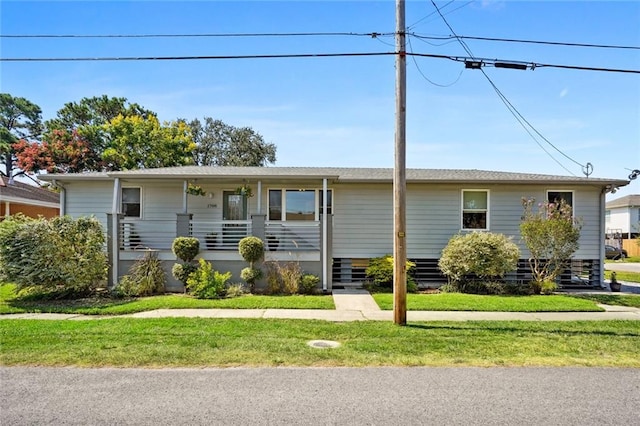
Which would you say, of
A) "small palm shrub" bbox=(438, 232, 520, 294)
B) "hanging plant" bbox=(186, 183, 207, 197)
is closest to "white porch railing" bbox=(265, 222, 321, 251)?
"hanging plant" bbox=(186, 183, 207, 197)

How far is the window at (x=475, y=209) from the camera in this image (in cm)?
1322

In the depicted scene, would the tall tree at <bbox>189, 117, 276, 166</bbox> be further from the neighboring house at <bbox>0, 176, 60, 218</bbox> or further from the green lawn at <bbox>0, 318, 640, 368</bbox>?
the green lawn at <bbox>0, 318, 640, 368</bbox>

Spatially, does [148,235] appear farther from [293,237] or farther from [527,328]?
[527,328]

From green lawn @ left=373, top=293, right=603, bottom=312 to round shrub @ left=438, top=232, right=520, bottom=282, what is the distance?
103 centimetres

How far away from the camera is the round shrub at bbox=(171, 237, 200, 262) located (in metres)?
10.7

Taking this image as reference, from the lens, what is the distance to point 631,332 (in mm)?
6961

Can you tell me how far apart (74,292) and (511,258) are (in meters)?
12.2

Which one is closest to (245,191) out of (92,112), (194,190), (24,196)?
(194,190)

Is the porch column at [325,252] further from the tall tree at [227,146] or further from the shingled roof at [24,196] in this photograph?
the tall tree at [227,146]

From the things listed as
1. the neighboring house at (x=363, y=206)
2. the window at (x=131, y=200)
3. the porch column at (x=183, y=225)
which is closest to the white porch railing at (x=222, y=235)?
the neighboring house at (x=363, y=206)

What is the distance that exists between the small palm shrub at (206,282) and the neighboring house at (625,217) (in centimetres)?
3540

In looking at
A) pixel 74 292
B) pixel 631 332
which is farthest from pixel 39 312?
pixel 631 332

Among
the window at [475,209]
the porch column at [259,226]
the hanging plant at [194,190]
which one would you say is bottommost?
the porch column at [259,226]

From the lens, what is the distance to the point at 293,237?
12320mm
